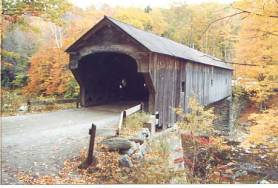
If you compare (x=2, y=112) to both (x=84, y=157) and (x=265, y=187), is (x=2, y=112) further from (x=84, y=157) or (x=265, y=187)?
(x=265, y=187)

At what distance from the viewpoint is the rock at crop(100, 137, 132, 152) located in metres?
5.39

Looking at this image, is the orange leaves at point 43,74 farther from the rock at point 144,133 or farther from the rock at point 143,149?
the rock at point 143,149

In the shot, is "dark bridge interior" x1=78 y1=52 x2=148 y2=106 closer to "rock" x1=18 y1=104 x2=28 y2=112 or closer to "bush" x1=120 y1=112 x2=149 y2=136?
"rock" x1=18 y1=104 x2=28 y2=112

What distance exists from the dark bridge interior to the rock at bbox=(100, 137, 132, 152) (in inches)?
145

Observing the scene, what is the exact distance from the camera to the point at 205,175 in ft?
21.2

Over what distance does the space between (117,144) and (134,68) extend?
21.6 ft

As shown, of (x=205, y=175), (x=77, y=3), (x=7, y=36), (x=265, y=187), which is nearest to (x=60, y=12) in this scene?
(x=77, y=3)

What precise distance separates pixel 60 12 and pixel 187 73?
503 cm

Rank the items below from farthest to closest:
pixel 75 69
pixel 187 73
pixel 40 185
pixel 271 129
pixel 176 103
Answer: pixel 187 73 < pixel 176 103 < pixel 75 69 < pixel 271 129 < pixel 40 185

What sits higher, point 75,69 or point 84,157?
point 75,69

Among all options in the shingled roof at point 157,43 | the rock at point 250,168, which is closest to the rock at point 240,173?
the rock at point 250,168

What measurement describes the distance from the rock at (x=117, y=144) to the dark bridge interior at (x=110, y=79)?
3.68m

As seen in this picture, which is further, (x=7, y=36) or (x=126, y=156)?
(x=7, y=36)

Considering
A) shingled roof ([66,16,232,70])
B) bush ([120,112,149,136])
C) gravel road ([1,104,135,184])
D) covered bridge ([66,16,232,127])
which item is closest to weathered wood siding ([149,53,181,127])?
covered bridge ([66,16,232,127])
